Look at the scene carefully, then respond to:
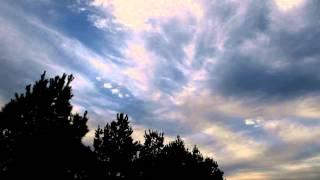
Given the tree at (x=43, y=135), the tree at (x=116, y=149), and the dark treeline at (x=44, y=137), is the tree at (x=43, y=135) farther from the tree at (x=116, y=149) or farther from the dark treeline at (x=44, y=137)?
the tree at (x=116, y=149)

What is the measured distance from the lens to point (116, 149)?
3934 centimetres

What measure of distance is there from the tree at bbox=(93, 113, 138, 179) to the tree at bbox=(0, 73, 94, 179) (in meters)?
9.46

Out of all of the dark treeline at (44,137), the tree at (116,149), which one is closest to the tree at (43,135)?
the dark treeline at (44,137)

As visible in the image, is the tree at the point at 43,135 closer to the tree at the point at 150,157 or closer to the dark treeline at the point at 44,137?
the dark treeline at the point at 44,137

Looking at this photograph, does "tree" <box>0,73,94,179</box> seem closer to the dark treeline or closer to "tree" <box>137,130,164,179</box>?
the dark treeline

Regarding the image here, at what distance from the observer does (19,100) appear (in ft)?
86.6

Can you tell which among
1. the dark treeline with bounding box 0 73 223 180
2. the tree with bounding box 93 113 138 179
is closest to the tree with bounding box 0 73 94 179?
the dark treeline with bounding box 0 73 223 180

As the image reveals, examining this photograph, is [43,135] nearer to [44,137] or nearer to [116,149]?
[44,137]

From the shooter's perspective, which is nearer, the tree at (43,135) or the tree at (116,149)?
the tree at (43,135)

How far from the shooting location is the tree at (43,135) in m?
25.2

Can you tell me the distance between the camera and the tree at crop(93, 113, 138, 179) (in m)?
38.6

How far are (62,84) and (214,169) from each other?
44600mm

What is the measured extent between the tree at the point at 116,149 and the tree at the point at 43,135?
373 inches

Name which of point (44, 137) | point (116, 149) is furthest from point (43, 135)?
point (116, 149)
